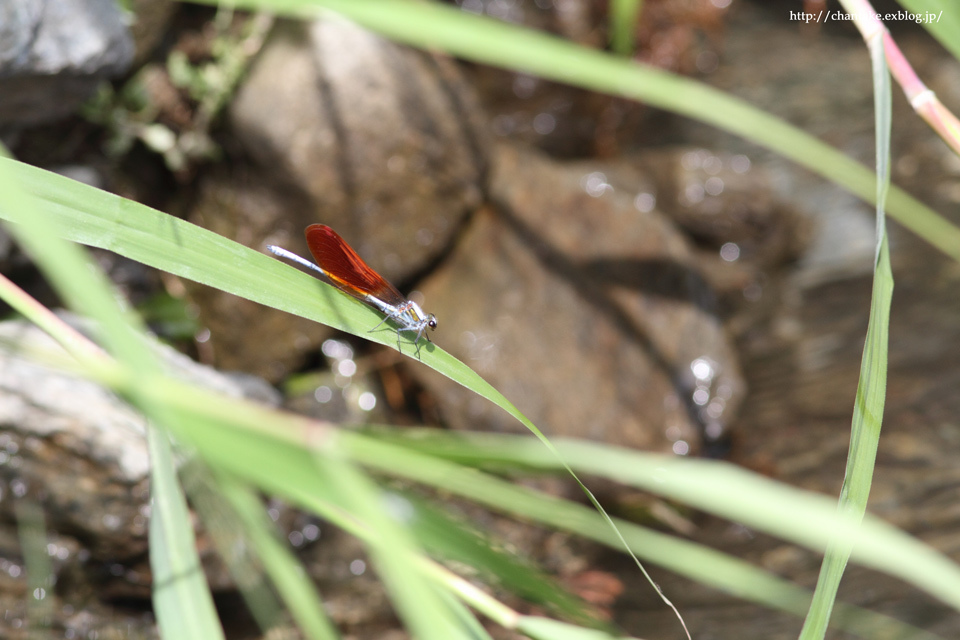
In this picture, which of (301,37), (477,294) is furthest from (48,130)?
(477,294)

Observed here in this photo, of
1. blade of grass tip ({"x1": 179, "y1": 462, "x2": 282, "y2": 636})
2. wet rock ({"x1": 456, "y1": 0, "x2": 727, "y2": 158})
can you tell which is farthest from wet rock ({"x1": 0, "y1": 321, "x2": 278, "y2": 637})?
wet rock ({"x1": 456, "y1": 0, "x2": 727, "y2": 158})

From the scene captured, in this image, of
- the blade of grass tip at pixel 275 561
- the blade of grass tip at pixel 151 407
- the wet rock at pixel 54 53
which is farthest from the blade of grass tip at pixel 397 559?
the wet rock at pixel 54 53

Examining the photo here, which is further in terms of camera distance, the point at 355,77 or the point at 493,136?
the point at 493,136

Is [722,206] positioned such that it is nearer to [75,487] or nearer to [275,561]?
[75,487]

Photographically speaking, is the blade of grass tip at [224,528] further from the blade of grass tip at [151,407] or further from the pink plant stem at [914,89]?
the pink plant stem at [914,89]

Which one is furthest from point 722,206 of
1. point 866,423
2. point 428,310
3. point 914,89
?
point 866,423

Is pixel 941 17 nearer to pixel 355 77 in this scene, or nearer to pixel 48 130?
pixel 355 77
